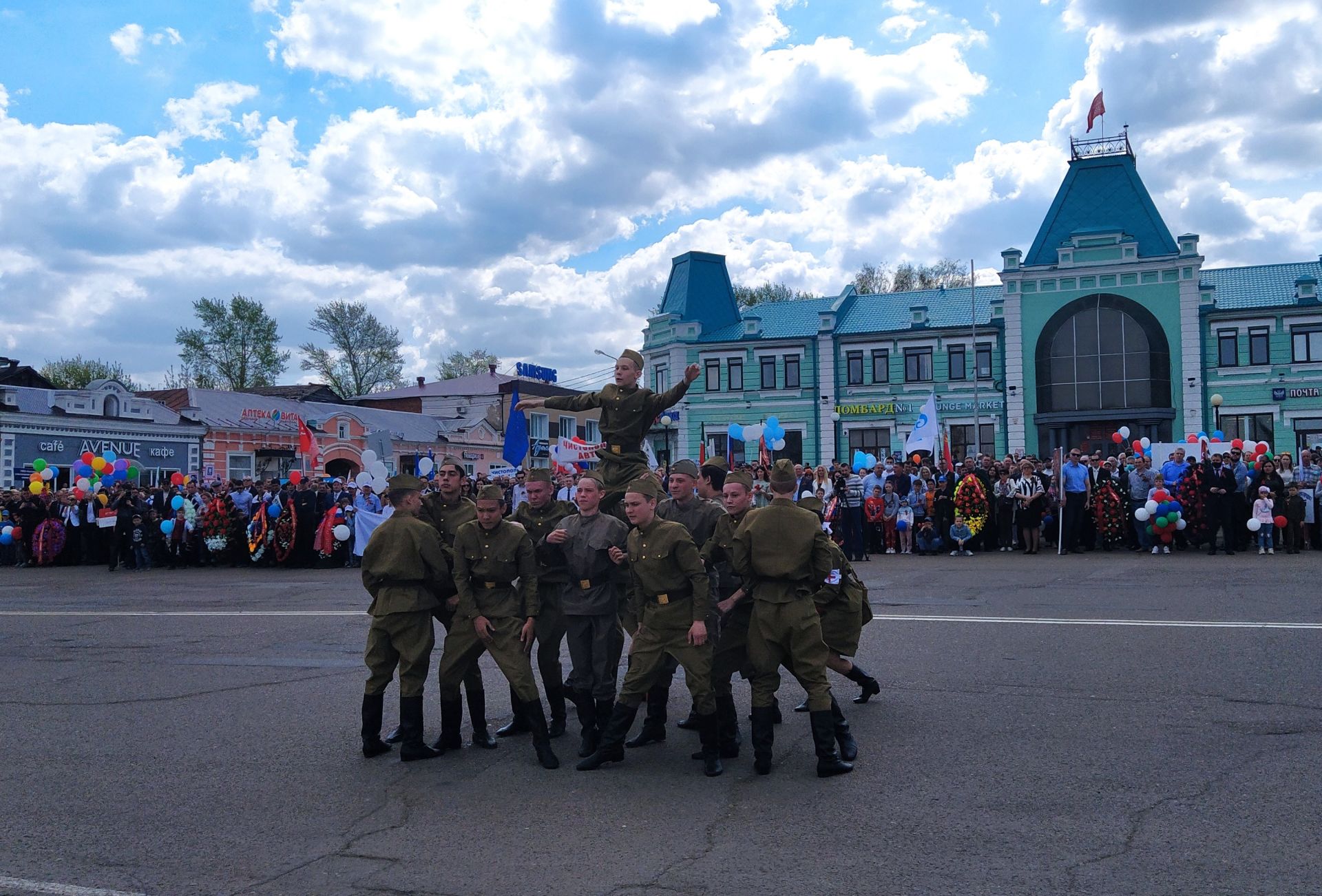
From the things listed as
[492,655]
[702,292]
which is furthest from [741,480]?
[702,292]

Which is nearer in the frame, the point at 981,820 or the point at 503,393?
the point at 981,820

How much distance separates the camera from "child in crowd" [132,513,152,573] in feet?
74.8

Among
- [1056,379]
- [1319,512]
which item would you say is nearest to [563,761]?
[1319,512]

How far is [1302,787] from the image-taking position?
18.4 ft

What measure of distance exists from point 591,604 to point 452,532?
4.38ft

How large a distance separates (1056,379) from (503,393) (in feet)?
123

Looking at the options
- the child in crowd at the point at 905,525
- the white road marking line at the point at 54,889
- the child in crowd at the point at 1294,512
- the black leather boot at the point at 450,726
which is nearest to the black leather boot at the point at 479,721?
the black leather boot at the point at 450,726

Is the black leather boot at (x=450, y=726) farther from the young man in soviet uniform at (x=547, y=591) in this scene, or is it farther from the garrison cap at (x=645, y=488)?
the garrison cap at (x=645, y=488)

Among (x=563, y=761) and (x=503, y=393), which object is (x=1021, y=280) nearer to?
(x=503, y=393)

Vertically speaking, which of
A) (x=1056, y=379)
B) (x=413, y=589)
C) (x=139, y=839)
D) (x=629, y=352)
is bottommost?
(x=139, y=839)

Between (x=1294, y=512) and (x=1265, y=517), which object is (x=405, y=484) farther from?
(x=1294, y=512)

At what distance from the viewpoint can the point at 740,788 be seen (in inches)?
238

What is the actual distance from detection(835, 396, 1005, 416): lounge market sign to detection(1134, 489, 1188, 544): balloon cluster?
25511mm

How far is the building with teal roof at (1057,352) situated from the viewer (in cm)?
4156
